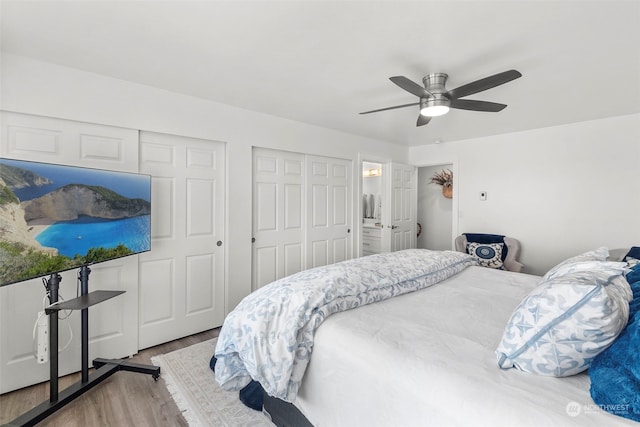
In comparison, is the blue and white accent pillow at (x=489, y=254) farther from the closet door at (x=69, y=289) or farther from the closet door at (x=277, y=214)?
the closet door at (x=69, y=289)

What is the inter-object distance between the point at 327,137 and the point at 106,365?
3.29 metres

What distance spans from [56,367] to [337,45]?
267 centimetres

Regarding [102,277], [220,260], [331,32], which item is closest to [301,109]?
[331,32]

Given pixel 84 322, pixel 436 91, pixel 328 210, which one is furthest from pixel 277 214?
pixel 436 91

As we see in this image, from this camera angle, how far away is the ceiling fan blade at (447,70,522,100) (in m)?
1.82

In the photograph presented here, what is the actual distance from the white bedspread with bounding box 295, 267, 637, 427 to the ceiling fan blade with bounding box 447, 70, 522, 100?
1411 millimetres

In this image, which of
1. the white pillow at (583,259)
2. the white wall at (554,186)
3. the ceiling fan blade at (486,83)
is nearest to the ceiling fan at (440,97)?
the ceiling fan blade at (486,83)

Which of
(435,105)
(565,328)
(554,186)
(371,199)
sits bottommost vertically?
(565,328)

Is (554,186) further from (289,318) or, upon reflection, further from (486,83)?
(289,318)

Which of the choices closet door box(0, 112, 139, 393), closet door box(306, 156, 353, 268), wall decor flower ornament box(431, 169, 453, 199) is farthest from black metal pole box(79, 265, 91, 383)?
→ wall decor flower ornament box(431, 169, 453, 199)

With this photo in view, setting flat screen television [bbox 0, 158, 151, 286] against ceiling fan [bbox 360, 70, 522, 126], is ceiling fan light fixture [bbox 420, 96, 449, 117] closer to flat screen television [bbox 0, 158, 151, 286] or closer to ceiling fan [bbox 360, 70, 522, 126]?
ceiling fan [bbox 360, 70, 522, 126]

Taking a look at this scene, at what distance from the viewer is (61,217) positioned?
5.54ft

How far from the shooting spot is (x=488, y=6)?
5.01ft

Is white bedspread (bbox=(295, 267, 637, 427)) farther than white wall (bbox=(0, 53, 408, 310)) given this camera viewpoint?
No
